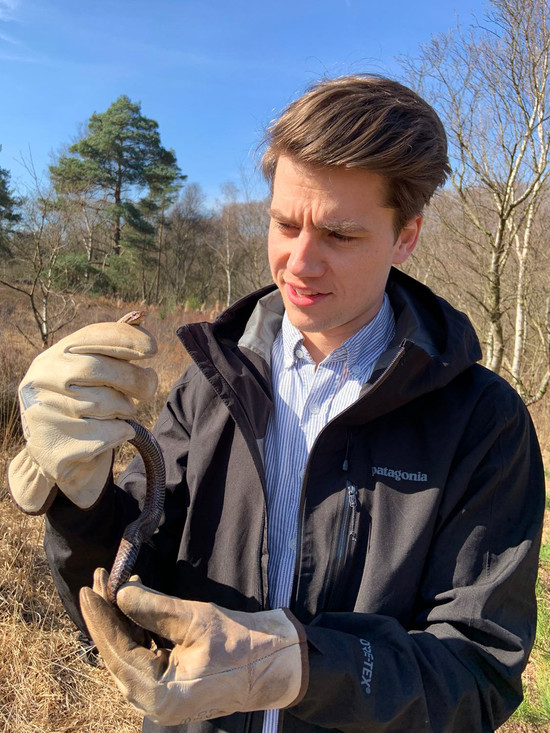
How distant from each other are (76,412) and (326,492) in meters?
0.69

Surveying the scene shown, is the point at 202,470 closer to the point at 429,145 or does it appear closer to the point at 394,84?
the point at 429,145

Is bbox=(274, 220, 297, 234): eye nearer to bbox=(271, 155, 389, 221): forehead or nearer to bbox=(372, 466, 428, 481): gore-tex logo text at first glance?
bbox=(271, 155, 389, 221): forehead

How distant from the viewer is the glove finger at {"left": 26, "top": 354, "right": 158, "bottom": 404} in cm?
131

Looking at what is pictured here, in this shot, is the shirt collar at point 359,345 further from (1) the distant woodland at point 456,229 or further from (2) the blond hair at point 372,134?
(1) the distant woodland at point 456,229

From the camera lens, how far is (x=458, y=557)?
1340 mm

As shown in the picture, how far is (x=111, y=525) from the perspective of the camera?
1.48 meters

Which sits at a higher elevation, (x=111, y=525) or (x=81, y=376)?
(x=81, y=376)

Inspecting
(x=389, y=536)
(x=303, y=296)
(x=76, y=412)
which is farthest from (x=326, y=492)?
(x=76, y=412)

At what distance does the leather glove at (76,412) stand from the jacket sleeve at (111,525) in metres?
0.07

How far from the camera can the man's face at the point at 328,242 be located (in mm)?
1443

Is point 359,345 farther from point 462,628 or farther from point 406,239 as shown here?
point 462,628

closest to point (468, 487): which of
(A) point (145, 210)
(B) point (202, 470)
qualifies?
(B) point (202, 470)

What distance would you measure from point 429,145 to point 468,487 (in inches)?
38.1

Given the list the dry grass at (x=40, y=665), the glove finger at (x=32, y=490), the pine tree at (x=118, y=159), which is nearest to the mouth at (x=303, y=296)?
the glove finger at (x=32, y=490)
